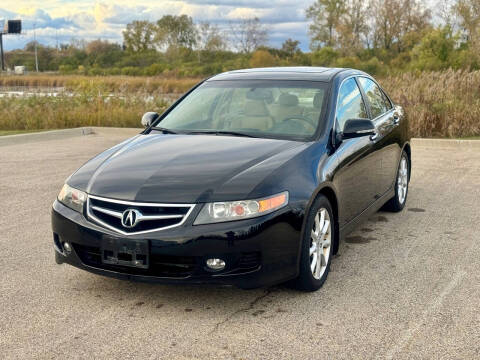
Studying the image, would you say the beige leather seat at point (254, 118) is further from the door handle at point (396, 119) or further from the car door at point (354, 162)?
the door handle at point (396, 119)

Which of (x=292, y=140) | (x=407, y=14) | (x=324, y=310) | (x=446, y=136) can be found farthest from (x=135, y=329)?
(x=407, y=14)

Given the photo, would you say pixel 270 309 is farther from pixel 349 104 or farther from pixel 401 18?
pixel 401 18

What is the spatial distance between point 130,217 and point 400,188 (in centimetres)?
420

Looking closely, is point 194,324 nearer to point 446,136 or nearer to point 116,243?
point 116,243

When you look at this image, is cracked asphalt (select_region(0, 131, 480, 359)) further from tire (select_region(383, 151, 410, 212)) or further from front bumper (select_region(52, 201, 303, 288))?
tire (select_region(383, 151, 410, 212))

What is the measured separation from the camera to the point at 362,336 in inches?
151

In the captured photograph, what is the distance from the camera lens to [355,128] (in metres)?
5.21

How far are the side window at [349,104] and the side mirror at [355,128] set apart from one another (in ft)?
0.38

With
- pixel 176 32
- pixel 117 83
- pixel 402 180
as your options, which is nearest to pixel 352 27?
pixel 176 32

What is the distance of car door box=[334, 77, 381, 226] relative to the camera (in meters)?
5.14

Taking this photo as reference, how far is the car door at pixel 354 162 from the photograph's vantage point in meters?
5.14

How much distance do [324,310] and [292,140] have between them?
1.41m

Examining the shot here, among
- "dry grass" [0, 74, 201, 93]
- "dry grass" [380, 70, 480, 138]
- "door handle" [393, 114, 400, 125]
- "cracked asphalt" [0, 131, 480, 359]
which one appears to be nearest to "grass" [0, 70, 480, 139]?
"dry grass" [380, 70, 480, 138]

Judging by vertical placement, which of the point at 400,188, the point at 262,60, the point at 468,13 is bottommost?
the point at 400,188
